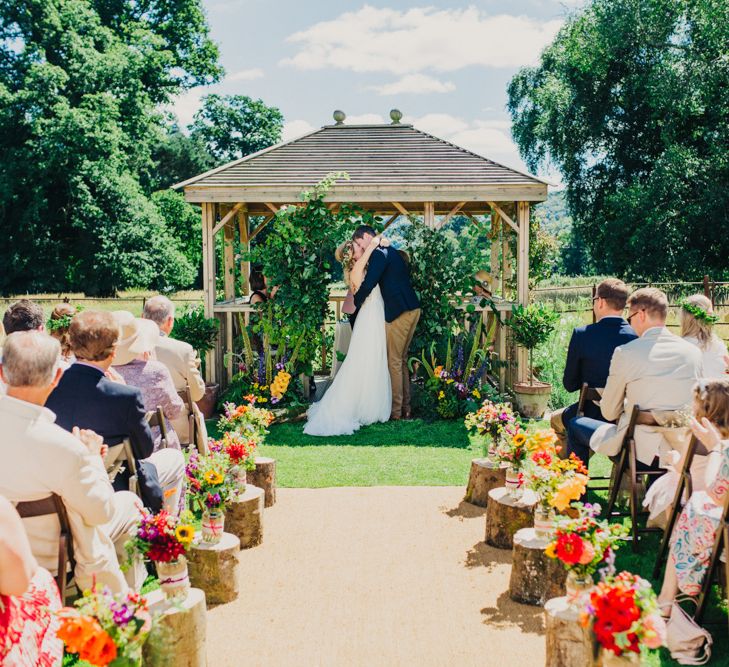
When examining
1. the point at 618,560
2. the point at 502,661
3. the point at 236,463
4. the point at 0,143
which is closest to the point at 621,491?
the point at 618,560

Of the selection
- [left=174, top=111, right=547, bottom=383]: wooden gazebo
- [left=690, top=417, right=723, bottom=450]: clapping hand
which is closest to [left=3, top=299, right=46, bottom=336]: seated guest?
[left=174, top=111, right=547, bottom=383]: wooden gazebo

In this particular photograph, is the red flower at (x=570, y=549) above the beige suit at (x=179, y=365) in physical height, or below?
below

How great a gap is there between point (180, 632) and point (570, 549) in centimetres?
194

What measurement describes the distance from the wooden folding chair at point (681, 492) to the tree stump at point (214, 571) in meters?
2.85

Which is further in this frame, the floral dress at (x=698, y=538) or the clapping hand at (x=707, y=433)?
the clapping hand at (x=707, y=433)

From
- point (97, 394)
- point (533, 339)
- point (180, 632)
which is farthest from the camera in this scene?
point (533, 339)

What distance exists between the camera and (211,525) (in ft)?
16.0

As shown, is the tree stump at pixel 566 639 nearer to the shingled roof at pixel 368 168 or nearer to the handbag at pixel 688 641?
the handbag at pixel 688 641

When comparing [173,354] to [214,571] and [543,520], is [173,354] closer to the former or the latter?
[214,571]

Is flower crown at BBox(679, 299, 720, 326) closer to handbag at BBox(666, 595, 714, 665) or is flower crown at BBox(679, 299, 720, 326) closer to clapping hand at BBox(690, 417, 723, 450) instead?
clapping hand at BBox(690, 417, 723, 450)

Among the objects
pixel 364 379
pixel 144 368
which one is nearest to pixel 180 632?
pixel 144 368

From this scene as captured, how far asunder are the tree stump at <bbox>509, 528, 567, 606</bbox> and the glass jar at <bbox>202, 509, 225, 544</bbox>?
1972mm

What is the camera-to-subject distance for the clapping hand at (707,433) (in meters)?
4.20

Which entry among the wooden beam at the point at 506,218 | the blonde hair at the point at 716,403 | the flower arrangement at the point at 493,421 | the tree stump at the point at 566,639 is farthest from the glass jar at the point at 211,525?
the wooden beam at the point at 506,218
